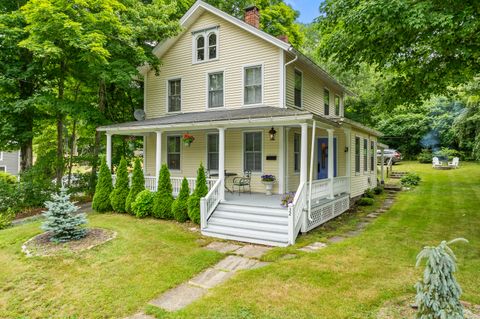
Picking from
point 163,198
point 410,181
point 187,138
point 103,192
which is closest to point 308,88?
point 187,138

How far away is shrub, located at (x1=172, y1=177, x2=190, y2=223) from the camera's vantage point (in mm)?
9484

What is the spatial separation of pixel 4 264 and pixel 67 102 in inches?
326

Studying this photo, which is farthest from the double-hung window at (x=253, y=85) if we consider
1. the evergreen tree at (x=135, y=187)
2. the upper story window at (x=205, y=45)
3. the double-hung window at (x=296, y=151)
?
the evergreen tree at (x=135, y=187)

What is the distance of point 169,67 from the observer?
13773mm

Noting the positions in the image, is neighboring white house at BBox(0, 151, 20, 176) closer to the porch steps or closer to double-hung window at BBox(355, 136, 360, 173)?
the porch steps

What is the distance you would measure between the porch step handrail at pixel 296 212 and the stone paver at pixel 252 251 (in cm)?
69

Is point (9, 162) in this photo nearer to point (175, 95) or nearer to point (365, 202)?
point (175, 95)

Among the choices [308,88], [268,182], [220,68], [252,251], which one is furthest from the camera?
[308,88]

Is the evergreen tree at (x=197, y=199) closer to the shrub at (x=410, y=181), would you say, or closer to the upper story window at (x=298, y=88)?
the upper story window at (x=298, y=88)

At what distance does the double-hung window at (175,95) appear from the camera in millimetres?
13566

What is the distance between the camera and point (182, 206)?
9.49 m

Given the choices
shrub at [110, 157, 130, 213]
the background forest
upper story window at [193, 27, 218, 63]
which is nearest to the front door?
the background forest

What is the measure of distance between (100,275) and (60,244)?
2.29 m

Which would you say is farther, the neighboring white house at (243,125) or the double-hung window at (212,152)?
the double-hung window at (212,152)
